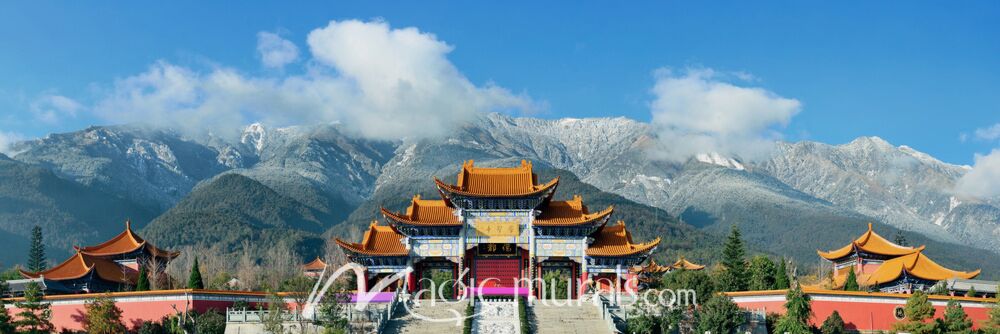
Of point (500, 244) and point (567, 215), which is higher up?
point (567, 215)

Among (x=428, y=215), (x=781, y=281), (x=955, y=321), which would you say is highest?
(x=428, y=215)

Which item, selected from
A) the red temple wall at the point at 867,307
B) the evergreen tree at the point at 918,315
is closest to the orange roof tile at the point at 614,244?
the red temple wall at the point at 867,307

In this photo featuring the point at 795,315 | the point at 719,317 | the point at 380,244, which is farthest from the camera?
the point at 380,244

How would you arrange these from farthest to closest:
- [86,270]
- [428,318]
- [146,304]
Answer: [86,270] < [146,304] < [428,318]

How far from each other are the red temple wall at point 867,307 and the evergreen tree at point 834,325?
1250 millimetres

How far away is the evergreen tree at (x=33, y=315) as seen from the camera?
4453cm

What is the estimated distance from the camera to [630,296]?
48.0m

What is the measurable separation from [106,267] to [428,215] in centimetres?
1698

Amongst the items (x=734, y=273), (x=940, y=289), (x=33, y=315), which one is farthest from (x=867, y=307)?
(x=33, y=315)

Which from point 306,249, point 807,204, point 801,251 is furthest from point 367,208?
point 807,204

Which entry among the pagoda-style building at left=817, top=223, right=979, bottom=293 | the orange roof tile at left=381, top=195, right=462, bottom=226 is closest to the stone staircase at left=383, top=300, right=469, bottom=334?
the orange roof tile at left=381, top=195, right=462, bottom=226

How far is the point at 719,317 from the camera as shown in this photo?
43.9m

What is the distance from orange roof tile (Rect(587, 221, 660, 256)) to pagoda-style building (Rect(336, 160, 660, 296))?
0.05 metres

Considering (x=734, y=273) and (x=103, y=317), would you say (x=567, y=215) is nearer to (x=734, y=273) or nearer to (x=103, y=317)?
(x=734, y=273)
